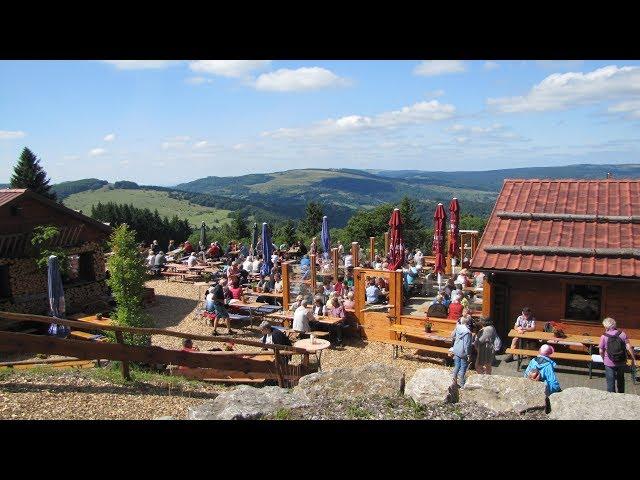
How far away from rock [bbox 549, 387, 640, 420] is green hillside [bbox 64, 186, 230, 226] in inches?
4400

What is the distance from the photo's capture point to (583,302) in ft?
37.7

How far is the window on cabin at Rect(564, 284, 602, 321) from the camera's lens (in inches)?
447

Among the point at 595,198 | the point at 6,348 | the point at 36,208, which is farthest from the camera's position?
the point at 36,208

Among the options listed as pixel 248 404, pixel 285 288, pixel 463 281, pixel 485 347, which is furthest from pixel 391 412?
pixel 463 281

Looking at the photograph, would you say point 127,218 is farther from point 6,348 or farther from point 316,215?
point 6,348

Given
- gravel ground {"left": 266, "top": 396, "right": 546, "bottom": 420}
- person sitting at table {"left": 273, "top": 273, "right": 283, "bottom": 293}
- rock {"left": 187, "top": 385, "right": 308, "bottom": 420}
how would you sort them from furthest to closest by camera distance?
person sitting at table {"left": 273, "top": 273, "right": 283, "bottom": 293}
rock {"left": 187, "top": 385, "right": 308, "bottom": 420}
gravel ground {"left": 266, "top": 396, "right": 546, "bottom": 420}

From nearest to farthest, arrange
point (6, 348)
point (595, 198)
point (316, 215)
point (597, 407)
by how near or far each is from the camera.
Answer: point (597, 407) < point (6, 348) < point (595, 198) < point (316, 215)

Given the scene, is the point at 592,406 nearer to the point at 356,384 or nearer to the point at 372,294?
the point at 356,384

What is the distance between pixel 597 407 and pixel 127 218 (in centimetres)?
5590

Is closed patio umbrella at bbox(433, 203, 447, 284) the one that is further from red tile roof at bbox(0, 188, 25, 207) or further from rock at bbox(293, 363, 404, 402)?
red tile roof at bbox(0, 188, 25, 207)

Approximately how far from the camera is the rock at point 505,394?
5652 millimetres

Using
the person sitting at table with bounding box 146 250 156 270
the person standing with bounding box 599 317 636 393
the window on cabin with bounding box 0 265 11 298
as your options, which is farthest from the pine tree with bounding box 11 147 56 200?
the person standing with bounding box 599 317 636 393
